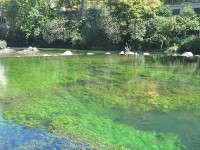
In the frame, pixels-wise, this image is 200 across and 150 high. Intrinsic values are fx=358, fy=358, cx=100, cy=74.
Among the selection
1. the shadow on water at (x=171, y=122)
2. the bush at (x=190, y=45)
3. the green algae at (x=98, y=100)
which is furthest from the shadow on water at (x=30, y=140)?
the bush at (x=190, y=45)

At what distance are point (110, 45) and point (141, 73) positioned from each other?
26.2m

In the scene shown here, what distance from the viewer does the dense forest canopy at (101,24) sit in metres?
45.1

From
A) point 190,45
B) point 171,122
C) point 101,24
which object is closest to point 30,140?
point 171,122

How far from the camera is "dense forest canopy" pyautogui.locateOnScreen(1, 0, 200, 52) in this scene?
45062 mm

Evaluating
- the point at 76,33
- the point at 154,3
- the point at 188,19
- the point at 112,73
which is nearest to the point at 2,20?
the point at 76,33

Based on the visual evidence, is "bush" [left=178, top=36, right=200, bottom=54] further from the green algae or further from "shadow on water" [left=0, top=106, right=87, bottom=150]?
"shadow on water" [left=0, top=106, right=87, bottom=150]

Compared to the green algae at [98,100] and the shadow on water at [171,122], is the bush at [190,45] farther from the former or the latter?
the shadow on water at [171,122]

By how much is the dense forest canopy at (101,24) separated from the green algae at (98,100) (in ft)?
72.4

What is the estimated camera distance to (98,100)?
1457cm

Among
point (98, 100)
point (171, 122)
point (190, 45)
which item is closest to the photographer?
point (171, 122)

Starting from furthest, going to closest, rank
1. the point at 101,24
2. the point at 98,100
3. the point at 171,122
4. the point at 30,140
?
the point at 101,24 < the point at 98,100 < the point at 171,122 < the point at 30,140

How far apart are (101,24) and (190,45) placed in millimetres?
13941

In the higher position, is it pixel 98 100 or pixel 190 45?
pixel 190 45

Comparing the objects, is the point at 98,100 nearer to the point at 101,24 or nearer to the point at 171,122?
the point at 171,122
